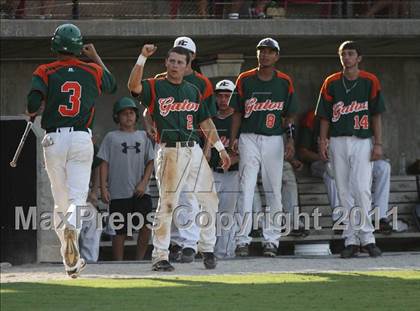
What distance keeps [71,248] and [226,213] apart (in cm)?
401

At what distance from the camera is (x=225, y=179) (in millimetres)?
14500

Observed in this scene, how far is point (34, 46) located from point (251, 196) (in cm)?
418

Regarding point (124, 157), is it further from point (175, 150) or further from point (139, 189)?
point (175, 150)

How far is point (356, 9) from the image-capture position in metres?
17.4

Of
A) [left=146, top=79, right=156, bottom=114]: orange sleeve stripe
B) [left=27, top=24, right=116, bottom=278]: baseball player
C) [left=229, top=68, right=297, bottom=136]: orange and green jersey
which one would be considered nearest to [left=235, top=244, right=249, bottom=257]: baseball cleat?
[left=229, top=68, right=297, bottom=136]: orange and green jersey

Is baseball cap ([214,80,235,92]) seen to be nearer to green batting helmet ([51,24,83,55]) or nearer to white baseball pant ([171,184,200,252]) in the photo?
white baseball pant ([171,184,200,252])

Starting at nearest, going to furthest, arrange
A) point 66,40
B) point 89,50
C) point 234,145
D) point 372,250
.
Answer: point 66,40 < point 89,50 < point 372,250 < point 234,145

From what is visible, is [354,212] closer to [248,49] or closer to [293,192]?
[293,192]

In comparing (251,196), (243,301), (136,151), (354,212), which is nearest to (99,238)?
(136,151)

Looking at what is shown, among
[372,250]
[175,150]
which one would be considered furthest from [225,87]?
[175,150]

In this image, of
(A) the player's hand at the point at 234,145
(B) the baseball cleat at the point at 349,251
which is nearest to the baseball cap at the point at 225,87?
(A) the player's hand at the point at 234,145

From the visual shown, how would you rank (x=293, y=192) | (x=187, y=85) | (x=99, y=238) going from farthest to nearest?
(x=293, y=192)
(x=99, y=238)
(x=187, y=85)

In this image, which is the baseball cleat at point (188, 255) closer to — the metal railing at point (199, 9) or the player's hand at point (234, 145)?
the player's hand at point (234, 145)

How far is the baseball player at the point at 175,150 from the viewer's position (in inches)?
446
